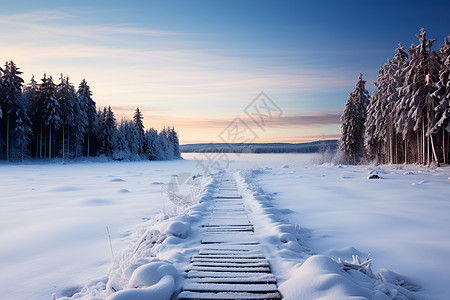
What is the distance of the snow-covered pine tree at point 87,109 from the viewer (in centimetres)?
4306

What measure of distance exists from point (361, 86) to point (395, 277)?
43.3 meters

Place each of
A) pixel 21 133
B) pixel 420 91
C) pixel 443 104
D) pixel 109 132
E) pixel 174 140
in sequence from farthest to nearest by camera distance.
Result: 1. pixel 174 140
2. pixel 109 132
3. pixel 21 133
4. pixel 420 91
5. pixel 443 104

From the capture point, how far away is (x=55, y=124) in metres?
37.7

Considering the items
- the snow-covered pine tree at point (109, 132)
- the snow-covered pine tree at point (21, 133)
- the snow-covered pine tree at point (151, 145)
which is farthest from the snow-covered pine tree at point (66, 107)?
the snow-covered pine tree at point (151, 145)

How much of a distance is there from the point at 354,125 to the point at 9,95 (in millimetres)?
47670

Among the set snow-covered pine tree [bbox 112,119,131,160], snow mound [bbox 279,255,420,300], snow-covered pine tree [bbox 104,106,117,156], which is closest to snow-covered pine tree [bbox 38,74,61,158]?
snow-covered pine tree [bbox 104,106,117,156]

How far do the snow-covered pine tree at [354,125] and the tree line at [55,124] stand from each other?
38.8 meters

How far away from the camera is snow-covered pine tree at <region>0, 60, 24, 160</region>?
34094 mm

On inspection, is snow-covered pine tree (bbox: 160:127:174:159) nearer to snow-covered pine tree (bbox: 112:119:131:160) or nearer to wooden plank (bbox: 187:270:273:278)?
snow-covered pine tree (bbox: 112:119:131:160)

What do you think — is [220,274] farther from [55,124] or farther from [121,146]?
[121,146]

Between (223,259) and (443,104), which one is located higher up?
(443,104)

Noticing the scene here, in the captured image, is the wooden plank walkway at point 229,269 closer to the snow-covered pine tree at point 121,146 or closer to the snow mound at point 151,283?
the snow mound at point 151,283

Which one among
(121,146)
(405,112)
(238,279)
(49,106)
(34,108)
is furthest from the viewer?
(121,146)

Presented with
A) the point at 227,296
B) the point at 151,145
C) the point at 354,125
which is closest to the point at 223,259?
the point at 227,296
